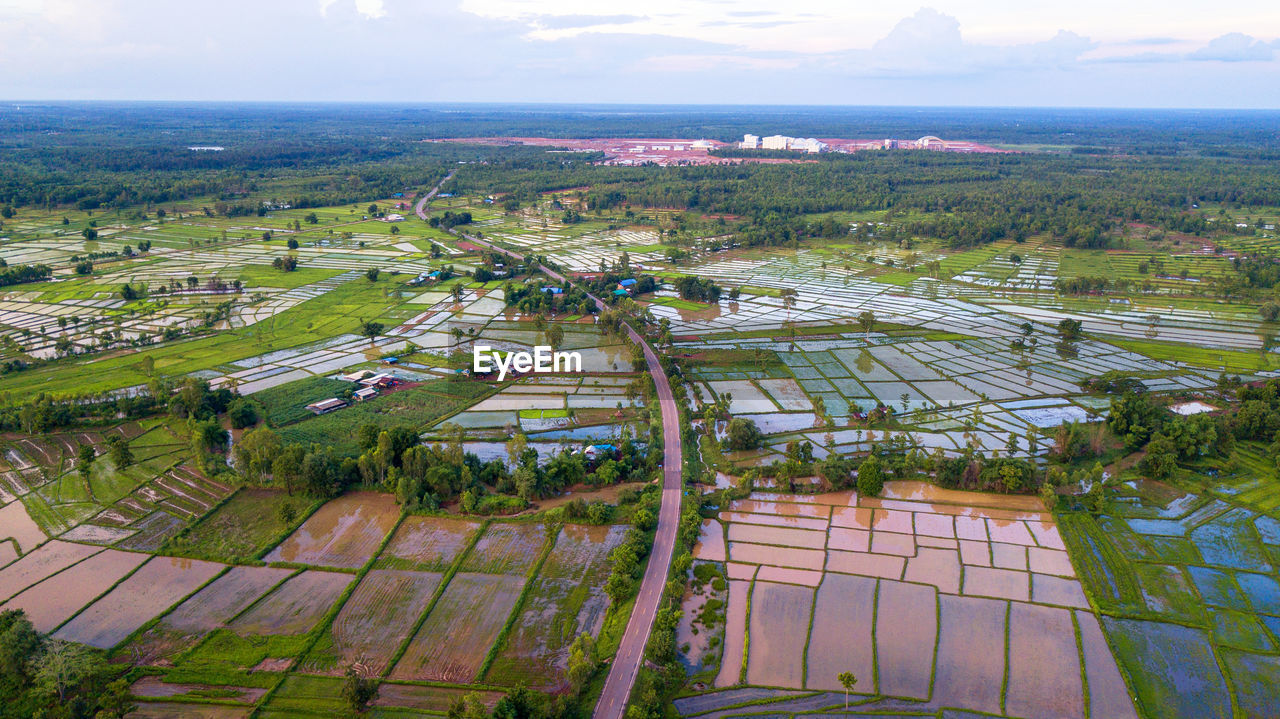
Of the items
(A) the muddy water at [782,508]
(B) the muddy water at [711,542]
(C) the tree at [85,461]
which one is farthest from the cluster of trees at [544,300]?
(B) the muddy water at [711,542]

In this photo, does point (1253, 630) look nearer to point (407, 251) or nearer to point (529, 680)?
point (529, 680)

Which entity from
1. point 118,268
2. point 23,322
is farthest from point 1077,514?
point 118,268

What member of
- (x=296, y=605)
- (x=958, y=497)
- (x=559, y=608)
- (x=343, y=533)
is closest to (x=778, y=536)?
(x=958, y=497)

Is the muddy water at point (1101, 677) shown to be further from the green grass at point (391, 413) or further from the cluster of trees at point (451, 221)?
the cluster of trees at point (451, 221)

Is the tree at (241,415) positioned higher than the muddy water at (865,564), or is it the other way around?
the tree at (241,415)

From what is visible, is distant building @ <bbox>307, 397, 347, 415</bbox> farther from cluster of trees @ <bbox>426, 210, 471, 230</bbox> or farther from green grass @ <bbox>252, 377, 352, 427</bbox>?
cluster of trees @ <bbox>426, 210, 471, 230</bbox>

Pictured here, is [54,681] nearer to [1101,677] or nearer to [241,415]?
[241,415]
